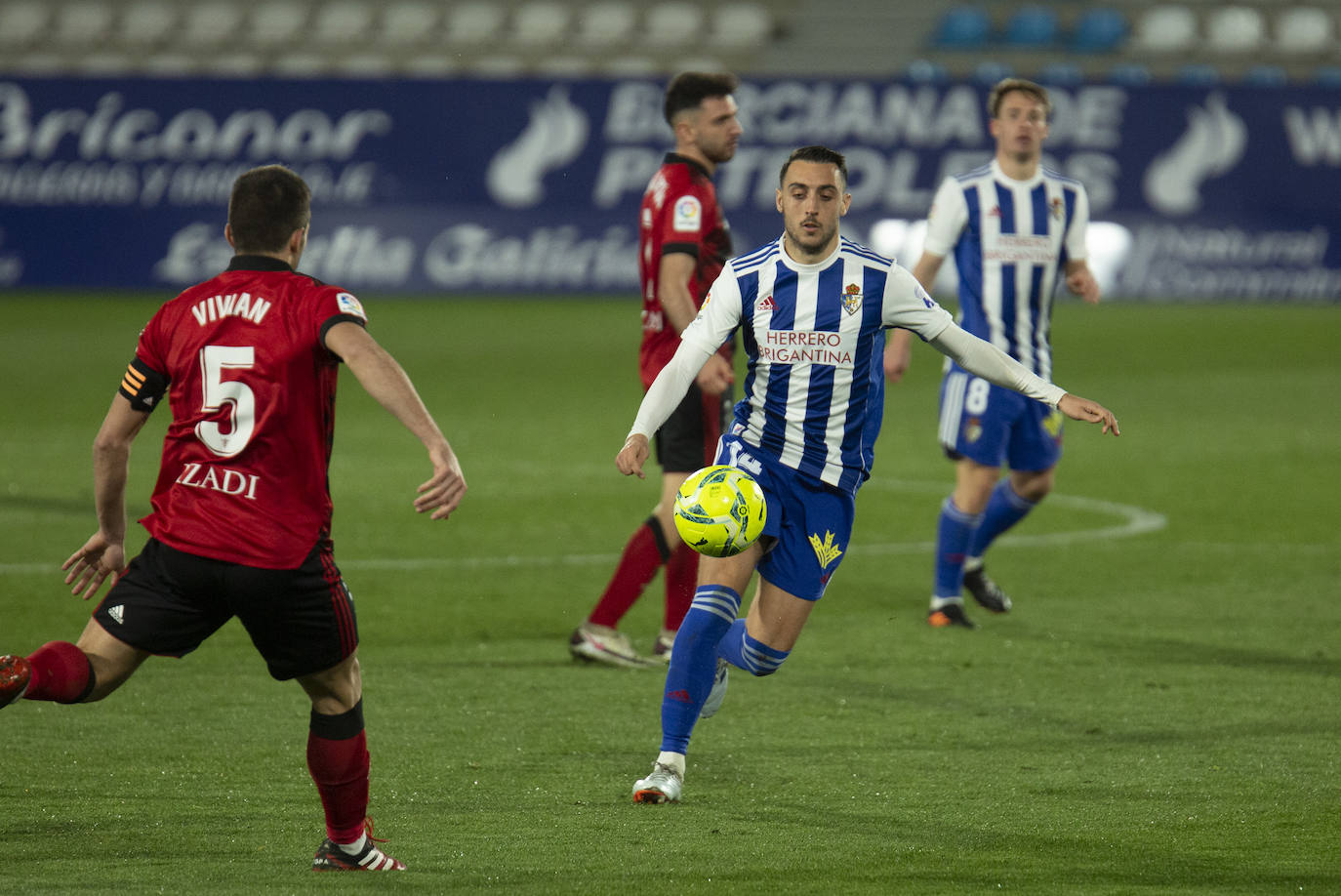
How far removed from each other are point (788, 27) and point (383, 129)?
913 cm

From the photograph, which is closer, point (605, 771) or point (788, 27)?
point (605, 771)

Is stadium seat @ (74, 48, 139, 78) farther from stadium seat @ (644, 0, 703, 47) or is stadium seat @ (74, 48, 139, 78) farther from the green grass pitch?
the green grass pitch

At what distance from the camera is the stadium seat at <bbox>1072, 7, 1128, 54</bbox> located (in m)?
28.8

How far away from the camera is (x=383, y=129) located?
23.6 meters

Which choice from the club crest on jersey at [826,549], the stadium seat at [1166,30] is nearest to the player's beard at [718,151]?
the club crest on jersey at [826,549]

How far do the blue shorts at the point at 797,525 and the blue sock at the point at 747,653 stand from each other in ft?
0.57

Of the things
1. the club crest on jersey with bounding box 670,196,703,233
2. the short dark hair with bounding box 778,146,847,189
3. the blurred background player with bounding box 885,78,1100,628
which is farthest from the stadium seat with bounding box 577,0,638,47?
the short dark hair with bounding box 778,146,847,189

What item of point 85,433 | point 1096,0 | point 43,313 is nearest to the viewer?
point 85,433

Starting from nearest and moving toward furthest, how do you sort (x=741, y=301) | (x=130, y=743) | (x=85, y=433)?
(x=741, y=301)
(x=130, y=743)
(x=85, y=433)

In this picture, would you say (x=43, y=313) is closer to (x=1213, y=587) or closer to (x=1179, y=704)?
(x=1213, y=587)

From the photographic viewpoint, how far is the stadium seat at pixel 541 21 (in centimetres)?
2956

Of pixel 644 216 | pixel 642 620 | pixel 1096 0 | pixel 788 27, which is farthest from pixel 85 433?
pixel 1096 0

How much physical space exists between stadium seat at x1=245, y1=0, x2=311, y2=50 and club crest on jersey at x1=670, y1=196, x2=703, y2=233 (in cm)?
2419

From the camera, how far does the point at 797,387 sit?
511 cm
